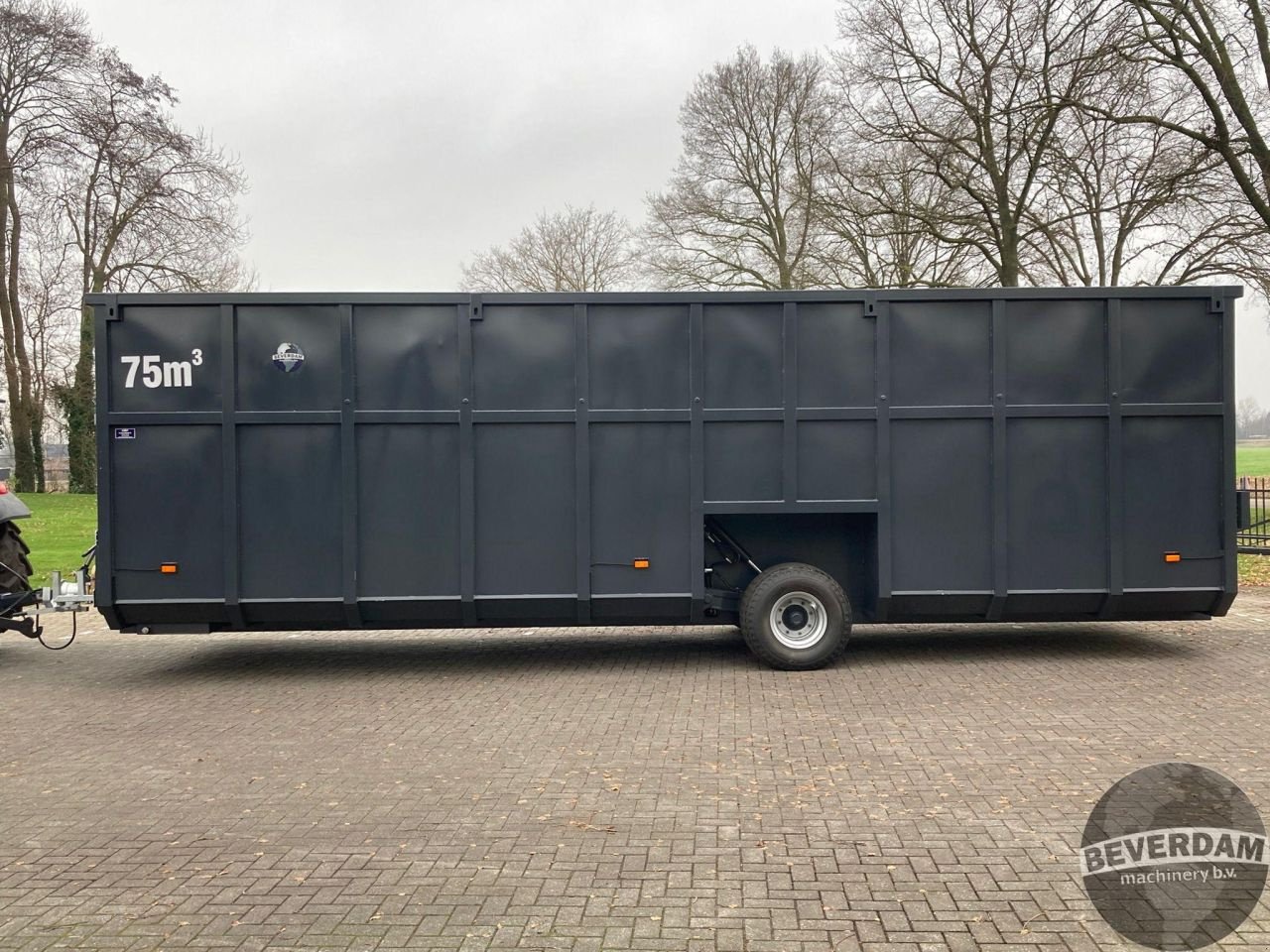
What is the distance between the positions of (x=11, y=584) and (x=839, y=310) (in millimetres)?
7760

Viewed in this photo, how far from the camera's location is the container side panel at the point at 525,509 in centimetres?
859

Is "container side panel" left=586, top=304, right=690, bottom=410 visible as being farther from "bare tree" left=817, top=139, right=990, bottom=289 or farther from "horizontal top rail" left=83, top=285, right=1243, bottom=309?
"bare tree" left=817, top=139, right=990, bottom=289

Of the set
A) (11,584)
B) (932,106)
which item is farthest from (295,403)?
(932,106)

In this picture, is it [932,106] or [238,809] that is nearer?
[238,809]

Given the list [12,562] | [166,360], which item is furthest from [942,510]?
[12,562]

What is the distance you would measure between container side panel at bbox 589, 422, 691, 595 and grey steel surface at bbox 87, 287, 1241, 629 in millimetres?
18

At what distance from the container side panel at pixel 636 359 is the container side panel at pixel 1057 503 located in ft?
9.39

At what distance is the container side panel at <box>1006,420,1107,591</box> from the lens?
8.79m

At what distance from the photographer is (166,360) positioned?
8.42 m

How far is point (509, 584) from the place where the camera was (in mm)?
8594

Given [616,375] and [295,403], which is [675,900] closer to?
[616,375]

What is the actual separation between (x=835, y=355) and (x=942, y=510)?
1.59 m

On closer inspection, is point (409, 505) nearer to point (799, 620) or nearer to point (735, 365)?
point (735, 365)

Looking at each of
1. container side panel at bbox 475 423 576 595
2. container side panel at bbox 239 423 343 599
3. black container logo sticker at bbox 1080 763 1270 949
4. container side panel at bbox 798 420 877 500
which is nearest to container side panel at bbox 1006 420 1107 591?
container side panel at bbox 798 420 877 500
